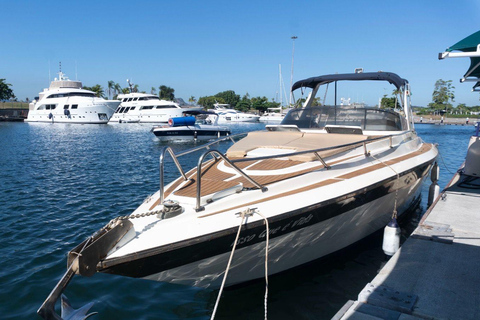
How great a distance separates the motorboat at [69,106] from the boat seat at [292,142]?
53.3 metres

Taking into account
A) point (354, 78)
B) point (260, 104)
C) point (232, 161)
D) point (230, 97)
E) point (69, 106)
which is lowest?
point (232, 161)

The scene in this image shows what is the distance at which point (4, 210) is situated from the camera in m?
8.12

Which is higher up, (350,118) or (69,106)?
(69,106)

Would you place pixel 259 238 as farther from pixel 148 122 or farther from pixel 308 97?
pixel 148 122

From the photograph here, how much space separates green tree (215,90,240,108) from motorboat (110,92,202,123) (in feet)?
228

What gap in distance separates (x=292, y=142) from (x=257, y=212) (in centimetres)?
235

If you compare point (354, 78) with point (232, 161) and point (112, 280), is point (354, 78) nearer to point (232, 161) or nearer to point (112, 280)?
point (232, 161)

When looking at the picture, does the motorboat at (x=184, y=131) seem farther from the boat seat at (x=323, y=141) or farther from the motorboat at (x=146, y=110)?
the motorboat at (x=146, y=110)

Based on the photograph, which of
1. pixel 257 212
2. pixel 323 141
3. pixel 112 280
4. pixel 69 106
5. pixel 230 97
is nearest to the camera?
pixel 257 212

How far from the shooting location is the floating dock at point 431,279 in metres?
3.02

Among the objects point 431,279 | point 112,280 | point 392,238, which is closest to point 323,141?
point 392,238

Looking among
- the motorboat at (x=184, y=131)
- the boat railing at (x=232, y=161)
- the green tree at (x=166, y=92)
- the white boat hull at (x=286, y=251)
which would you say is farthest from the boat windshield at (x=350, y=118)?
the green tree at (x=166, y=92)

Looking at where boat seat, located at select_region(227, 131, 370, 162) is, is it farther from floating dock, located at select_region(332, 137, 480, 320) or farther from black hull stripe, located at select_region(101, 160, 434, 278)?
floating dock, located at select_region(332, 137, 480, 320)

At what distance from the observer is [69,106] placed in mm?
54500
